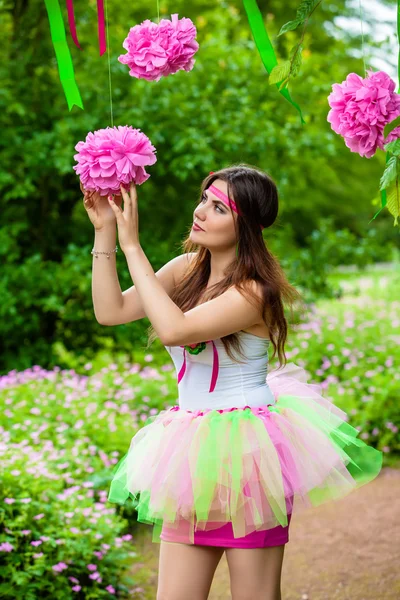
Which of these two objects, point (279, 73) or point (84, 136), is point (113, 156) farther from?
point (84, 136)

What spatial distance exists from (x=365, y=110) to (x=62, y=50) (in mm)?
791

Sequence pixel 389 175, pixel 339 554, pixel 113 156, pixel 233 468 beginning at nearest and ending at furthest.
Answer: pixel 389 175 < pixel 113 156 < pixel 233 468 < pixel 339 554

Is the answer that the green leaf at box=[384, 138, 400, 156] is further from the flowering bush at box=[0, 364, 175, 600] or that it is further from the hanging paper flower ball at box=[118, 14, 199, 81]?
the flowering bush at box=[0, 364, 175, 600]

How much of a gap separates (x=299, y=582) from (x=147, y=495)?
1795mm

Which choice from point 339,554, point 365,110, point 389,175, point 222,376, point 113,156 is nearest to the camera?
point 389,175

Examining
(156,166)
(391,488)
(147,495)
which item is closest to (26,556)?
(147,495)

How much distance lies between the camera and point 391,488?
5070 mm

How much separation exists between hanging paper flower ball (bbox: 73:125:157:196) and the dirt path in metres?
2.13

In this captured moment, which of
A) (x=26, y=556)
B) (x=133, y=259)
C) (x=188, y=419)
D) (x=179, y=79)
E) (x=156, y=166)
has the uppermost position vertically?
(x=179, y=79)

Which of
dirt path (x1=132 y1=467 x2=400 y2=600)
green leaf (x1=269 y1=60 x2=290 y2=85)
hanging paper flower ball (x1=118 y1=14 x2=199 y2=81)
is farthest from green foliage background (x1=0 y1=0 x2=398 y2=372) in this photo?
green leaf (x1=269 y1=60 x2=290 y2=85)

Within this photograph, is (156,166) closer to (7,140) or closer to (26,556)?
(7,140)

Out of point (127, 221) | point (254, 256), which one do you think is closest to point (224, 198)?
point (254, 256)

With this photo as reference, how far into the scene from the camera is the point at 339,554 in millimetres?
4109

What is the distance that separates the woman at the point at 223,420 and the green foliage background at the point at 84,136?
3.56 meters
